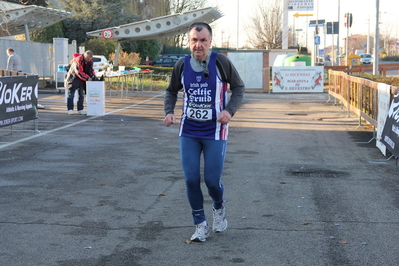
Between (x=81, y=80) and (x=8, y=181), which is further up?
(x=81, y=80)

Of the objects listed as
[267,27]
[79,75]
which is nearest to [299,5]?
[267,27]

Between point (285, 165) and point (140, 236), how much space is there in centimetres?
461

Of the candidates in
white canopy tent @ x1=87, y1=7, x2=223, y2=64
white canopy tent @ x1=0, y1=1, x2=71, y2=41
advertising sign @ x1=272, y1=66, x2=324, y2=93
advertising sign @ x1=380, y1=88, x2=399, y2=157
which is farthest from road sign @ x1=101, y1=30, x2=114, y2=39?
advertising sign @ x1=380, y1=88, x2=399, y2=157

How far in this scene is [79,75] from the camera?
18.1m

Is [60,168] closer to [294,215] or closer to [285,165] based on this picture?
[285,165]

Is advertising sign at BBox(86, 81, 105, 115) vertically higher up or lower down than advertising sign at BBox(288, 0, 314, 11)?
lower down

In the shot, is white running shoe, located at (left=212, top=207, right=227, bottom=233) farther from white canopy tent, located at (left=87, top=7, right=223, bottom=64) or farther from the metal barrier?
white canopy tent, located at (left=87, top=7, right=223, bottom=64)

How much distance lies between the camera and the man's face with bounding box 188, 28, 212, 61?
534 centimetres

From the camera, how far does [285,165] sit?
9867 mm

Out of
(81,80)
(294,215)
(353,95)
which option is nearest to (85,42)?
(81,80)

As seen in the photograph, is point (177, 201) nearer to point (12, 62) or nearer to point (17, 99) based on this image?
point (17, 99)

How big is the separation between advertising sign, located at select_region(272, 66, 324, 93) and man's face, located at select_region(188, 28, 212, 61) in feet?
84.5

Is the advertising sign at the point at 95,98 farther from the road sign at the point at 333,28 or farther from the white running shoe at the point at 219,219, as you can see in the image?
the road sign at the point at 333,28

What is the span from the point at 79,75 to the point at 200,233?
13.3m
